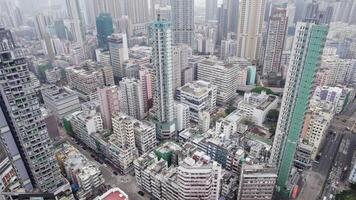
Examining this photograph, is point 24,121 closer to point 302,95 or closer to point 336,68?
point 302,95

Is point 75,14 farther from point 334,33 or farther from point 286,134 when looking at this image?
point 334,33

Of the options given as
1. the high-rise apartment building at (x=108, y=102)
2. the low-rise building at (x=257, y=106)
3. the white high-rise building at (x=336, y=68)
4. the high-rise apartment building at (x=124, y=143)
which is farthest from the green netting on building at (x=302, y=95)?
the white high-rise building at (x=336, y=68)

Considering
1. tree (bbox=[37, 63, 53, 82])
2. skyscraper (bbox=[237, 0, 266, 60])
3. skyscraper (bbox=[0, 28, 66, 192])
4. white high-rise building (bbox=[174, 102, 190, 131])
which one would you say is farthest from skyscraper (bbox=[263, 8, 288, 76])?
tree (bbox=[37, 63, 53, 82])

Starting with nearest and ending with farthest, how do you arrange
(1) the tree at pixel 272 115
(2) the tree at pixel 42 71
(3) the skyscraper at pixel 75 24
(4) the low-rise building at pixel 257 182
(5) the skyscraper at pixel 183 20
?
(4) the low-rise building at pixel 257 182
(1) the tree at pixel 272 115
(2) the tree at pixel 42 71
(5) the skyscraper at pixel 183 20
(3) the skyscraper at pixel 75 24

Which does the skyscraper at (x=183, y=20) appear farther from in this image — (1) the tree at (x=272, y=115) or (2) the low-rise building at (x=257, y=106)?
(1) the tree at (x=272, y=115)

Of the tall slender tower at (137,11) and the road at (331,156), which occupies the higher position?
the tall slender tower at (137,11)

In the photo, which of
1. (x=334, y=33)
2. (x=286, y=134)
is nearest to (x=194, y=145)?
→ (x=286, y=134)

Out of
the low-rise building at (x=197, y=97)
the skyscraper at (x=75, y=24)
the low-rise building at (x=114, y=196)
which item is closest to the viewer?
the low-rise building at (x=114, y=196)
